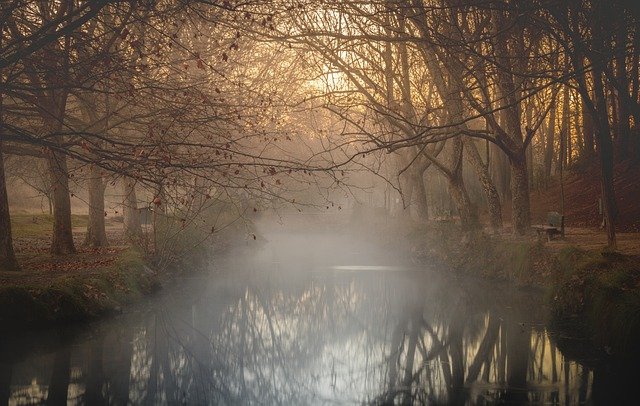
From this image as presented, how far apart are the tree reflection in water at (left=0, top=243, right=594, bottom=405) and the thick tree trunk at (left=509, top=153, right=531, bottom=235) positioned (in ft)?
11.5

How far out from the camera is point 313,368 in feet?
42.0

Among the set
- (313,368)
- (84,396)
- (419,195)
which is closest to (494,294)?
(313,368)

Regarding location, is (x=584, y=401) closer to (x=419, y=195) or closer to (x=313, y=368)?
(x=313, y=368)

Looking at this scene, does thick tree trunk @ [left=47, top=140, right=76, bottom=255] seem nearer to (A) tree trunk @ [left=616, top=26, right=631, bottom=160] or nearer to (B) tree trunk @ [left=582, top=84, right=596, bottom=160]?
(A) tree trunk @ [left=616, top=26, right=631, bottom=160]

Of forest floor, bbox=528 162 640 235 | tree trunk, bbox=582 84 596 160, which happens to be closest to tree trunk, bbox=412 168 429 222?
forest floor, bbox=528 162 640 235

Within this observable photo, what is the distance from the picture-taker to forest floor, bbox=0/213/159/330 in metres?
14.2

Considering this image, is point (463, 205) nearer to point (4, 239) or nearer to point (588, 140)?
point (588, 140)

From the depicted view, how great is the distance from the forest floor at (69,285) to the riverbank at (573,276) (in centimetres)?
882

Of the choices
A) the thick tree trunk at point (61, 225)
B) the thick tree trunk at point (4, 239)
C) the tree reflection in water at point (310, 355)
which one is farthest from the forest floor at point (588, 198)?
the thick tree trunk at point (4, 239)

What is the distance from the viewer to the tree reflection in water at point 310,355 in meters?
10.8

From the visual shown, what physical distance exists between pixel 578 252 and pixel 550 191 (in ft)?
61.9

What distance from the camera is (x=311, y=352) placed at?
1418 centimetres

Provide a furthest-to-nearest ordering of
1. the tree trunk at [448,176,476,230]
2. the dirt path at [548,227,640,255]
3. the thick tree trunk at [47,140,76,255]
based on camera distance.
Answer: the tree trunk at [448,176,476,230]
the thick tree trunk at [47,140,76,255]
the dirt path at [548,227,640,255]

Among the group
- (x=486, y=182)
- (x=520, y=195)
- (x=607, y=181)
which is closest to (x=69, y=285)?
(x=607, y=181)
